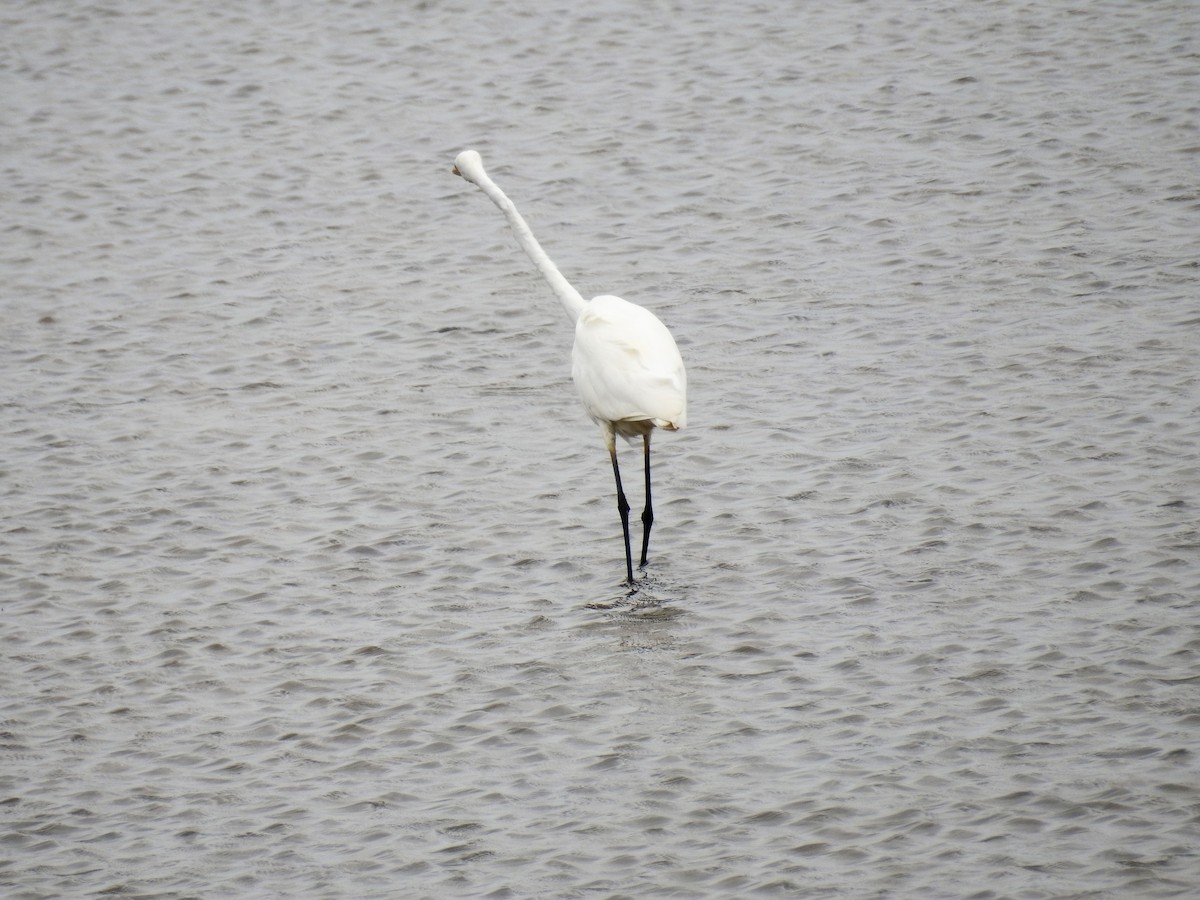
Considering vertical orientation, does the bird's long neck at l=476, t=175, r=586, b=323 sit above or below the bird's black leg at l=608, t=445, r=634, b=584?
above

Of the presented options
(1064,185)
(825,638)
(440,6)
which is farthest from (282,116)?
(825,638)

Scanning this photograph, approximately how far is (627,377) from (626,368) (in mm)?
62

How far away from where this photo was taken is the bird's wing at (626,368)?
750cm

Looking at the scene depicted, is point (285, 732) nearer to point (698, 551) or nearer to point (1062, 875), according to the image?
point (698, 551)

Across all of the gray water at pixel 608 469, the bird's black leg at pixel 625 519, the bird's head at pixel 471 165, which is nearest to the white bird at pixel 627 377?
the bird's black leg at pixel 625 519

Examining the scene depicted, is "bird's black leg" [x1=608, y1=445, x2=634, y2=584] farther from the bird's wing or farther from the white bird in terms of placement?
the bird's wing

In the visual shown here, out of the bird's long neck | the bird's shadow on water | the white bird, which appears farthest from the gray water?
the bird's long neck

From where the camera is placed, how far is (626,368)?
25.0 ft

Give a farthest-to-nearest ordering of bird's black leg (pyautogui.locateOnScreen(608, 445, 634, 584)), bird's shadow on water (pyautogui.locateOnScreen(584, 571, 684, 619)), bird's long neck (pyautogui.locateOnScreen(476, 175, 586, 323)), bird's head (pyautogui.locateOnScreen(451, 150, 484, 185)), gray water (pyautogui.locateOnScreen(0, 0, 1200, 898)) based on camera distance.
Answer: bird's head (pyautogui.locateOnScreen(451, 150, 484, 185)), bird's long neck (pyautogui.locateOnScreen(476, 175, 586, 323)), bird's black leg (pyautogui.locateOnScreen(608, 445, 634, 584)), bird's shadow on water (pyautogui.locateOnScreen(584, 571, 684, 619)), gray water (pyautogui.locateOnScreen(0, 0, 1200, 898))

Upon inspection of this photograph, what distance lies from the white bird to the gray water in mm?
530

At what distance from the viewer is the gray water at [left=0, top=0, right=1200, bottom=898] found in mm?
5793

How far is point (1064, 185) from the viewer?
11.2m

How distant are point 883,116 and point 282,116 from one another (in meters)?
5.20

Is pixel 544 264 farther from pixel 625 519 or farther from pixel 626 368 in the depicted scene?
pixel 625 519
